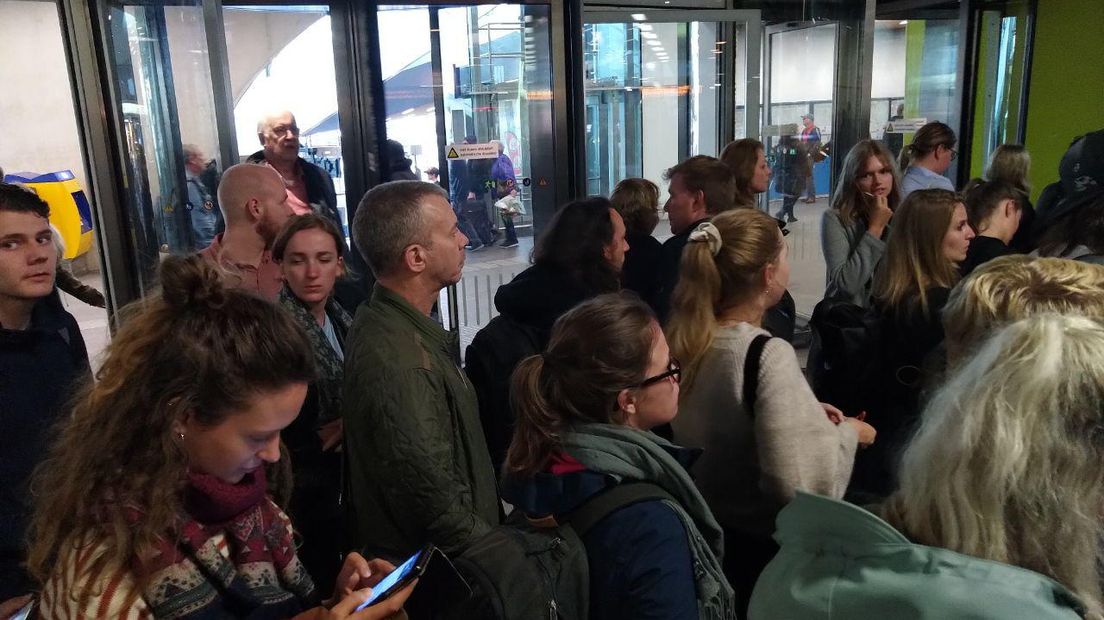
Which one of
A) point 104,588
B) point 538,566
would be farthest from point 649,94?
point 104,588

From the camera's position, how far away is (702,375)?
6.11 feet

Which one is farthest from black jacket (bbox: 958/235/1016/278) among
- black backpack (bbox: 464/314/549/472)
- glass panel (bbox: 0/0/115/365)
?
glass panel (bbox: 0/0/115/365)

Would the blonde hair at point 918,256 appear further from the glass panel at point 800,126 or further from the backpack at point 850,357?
the glass panel at point 800,126

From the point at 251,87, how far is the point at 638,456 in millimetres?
4335

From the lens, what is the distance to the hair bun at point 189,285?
1.21 metres

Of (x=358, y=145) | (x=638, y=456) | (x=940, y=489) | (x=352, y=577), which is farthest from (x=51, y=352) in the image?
(x=358, y=145)

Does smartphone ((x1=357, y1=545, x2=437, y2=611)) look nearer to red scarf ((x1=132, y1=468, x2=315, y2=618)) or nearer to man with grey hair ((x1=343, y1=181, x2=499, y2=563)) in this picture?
red scarf ((x1=132, y1=468, x2=315, y2=618))

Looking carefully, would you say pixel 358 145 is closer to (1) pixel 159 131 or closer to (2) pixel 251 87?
(2) pixel 251 87

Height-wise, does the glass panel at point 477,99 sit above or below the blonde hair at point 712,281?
above

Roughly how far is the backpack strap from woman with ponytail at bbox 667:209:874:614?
0.51m

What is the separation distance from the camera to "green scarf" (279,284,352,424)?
2322 millimetres

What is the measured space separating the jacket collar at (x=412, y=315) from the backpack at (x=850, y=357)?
1.26m

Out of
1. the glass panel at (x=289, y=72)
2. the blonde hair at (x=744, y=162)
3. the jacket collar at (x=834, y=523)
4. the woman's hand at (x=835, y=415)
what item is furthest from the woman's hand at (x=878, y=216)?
the glass panel at (x=289, y=72)

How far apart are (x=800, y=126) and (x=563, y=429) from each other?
5.76 metres
